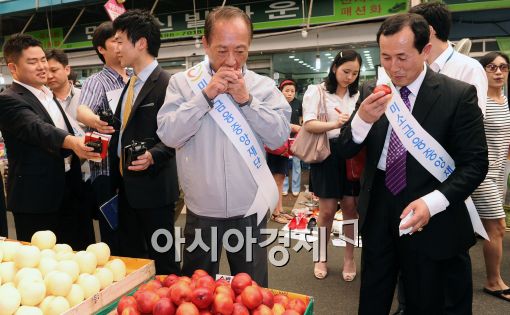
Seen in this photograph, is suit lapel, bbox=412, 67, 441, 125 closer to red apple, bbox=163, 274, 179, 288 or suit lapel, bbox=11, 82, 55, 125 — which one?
red apple, bbox=163, 274, 179, 288

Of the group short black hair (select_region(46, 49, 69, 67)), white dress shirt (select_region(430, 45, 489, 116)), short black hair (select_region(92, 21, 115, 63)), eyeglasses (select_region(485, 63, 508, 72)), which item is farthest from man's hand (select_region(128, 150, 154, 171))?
eyeglasses (select_region(485, 63, 508, 72))

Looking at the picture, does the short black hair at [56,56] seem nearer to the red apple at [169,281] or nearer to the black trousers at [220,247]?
the black trousers at [220,247]

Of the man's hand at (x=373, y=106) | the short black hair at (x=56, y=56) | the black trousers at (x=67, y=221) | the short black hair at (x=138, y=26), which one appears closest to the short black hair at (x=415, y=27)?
the man's hand at (x=373, y=106)

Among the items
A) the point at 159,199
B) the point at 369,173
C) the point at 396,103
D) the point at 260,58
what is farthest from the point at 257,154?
the point at 260,58

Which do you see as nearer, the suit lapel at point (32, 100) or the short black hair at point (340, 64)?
the suit lapel at point (32, 100)

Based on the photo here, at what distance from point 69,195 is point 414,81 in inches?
81.8

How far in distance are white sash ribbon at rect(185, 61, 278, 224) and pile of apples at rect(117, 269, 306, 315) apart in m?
0.47

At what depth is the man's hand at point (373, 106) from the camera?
1.50 metres

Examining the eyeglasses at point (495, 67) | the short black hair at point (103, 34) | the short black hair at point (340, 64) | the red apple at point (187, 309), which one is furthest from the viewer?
the eyeglasses at point (495, 67)

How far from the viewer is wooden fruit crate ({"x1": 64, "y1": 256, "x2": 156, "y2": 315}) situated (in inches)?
51.8

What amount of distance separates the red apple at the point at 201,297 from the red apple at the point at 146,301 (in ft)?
0.42

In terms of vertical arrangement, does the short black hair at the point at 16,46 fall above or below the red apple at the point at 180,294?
above

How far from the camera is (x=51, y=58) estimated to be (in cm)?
316

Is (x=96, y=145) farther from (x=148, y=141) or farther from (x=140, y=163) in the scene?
(x=148, y=141)
